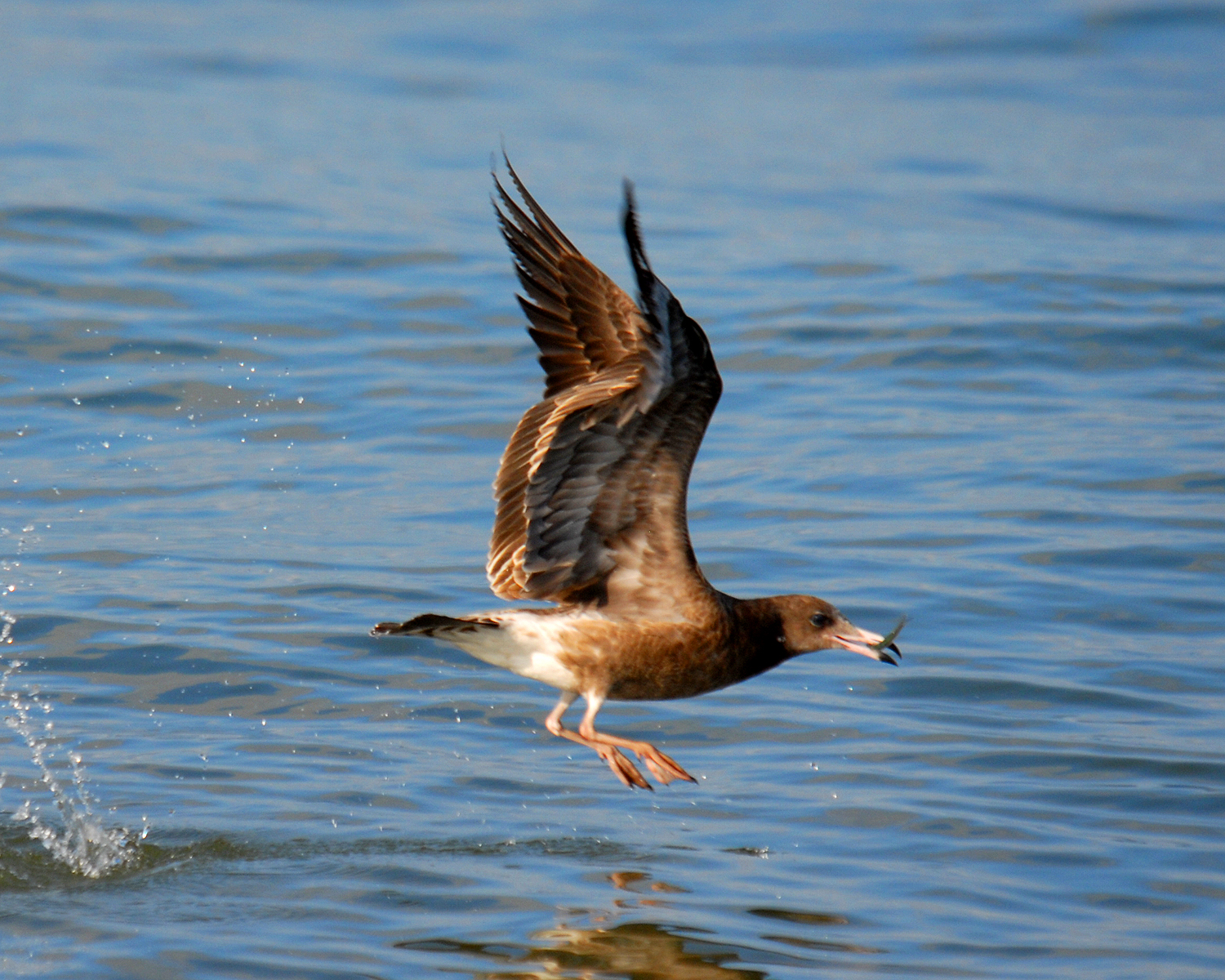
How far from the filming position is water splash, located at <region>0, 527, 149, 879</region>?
5.90 meters

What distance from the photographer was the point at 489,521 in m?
9.55

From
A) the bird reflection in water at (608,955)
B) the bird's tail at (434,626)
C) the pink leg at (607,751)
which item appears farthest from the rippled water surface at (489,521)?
the bird's tail at (434,626)

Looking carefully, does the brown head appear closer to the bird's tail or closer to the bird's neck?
the bird's neck

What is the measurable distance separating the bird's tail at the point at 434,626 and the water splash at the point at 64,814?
3.58ft

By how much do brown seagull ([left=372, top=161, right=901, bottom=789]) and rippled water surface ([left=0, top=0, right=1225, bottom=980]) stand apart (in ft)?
1.90

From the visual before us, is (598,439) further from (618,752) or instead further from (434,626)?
(618,752)

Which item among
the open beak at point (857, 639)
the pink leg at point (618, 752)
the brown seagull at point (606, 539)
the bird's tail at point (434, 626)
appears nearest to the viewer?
the brown seagull at point (606, 539)

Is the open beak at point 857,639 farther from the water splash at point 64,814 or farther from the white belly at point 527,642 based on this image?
the water splash at point 64,814

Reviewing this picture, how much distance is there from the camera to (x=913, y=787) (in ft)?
22.0

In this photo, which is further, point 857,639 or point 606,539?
point 857,639

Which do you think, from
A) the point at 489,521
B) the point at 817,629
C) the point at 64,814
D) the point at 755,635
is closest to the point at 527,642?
the point at 755,635

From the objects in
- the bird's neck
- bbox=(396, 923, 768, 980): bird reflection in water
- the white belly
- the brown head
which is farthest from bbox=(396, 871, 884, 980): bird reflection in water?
the brown head

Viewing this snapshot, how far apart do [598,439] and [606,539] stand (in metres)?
0.53

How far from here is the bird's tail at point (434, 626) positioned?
588 centimetres
